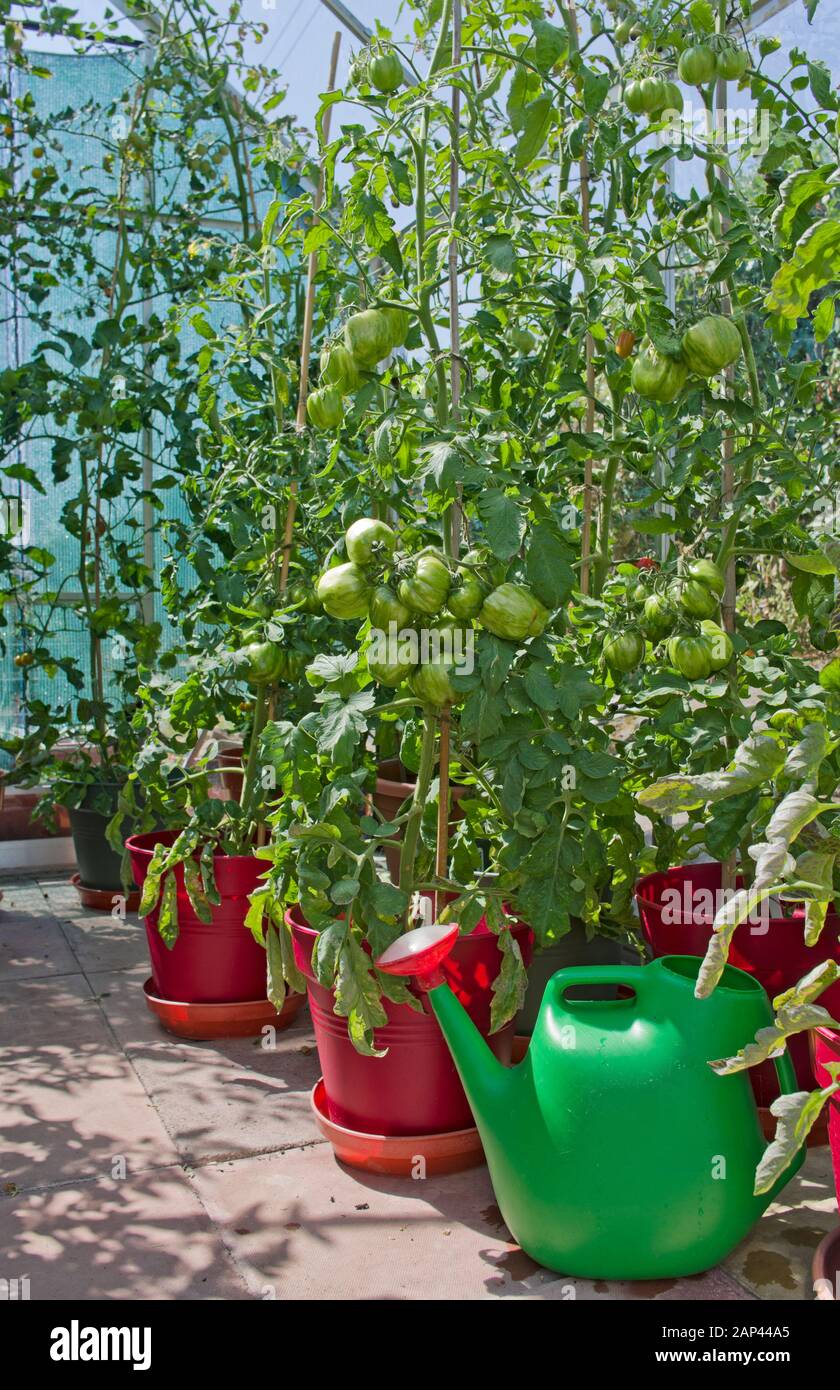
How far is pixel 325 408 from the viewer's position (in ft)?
5.50

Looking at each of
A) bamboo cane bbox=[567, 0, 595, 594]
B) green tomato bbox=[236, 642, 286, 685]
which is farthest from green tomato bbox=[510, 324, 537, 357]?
green tomato bbox=[236, 642, 286, 685]

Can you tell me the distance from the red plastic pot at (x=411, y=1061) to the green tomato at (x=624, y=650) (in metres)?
0.43

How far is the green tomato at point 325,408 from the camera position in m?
1.67

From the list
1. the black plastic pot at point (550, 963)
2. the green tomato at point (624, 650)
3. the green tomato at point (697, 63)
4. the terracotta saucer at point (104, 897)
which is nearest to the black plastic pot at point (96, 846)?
the terracotta saucer at point (104, 897)

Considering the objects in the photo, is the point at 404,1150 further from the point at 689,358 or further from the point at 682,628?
the point at 689,358

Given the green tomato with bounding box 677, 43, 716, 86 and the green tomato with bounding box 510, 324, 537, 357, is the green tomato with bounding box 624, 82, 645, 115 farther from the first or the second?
the green tomato with bounding box 510, 324, 537, 357

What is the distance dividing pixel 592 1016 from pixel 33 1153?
997 millimetres

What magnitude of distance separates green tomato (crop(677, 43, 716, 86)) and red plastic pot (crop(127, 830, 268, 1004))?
1.55m

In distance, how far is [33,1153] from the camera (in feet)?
6.34

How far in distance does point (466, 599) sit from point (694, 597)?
1.27 ft

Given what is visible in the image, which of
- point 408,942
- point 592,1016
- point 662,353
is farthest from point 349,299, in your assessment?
point 592,1016

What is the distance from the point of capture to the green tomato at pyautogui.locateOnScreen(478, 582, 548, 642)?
4.96 ft

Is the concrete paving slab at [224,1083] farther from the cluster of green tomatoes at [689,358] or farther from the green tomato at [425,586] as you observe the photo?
the cluster of green tomatoes at [689,358]

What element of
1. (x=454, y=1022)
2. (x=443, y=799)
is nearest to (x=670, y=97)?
(x=443, y=799)
